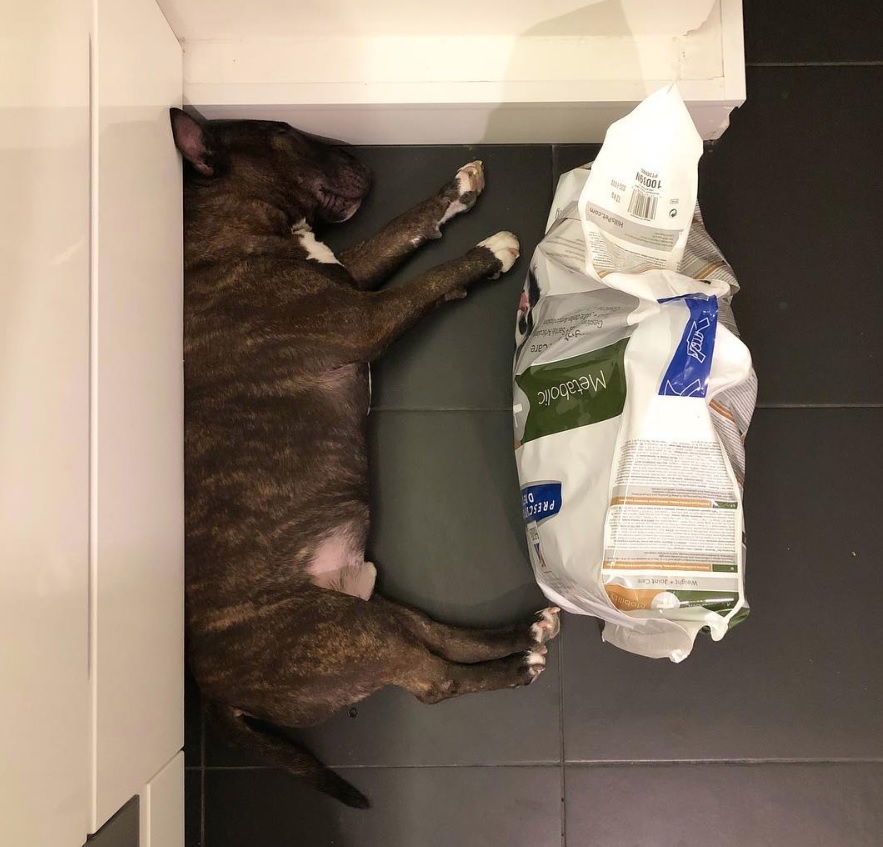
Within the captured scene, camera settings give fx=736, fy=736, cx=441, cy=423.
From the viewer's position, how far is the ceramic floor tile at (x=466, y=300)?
1.70 m

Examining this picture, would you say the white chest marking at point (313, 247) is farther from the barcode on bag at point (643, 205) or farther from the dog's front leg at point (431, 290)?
the barcode on bag at point (643, 205)

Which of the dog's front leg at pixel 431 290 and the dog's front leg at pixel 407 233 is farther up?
the dog's front leg at pixel 407 233

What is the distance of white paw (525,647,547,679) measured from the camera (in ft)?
5.33

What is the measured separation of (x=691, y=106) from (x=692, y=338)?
0.58m

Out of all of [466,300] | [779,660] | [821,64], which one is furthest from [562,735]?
[821,64]

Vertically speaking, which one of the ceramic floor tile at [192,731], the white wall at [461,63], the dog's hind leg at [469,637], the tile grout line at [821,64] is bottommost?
the ceramic floor tile at [192,731]

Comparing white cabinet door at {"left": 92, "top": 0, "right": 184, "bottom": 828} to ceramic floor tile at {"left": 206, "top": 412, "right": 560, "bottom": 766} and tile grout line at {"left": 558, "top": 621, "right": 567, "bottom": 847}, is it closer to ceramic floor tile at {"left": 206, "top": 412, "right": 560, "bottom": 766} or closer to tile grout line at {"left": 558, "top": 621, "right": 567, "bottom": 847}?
ceramic floor tile at {"left": 206, "top": 412, "right": 560, "bottom": 766}

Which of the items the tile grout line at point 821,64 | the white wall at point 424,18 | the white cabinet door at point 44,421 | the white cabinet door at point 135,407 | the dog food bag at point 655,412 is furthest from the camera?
the tile grout line at point 821,64

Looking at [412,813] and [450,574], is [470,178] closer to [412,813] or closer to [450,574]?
[450,574]

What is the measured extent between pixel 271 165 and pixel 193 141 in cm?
17

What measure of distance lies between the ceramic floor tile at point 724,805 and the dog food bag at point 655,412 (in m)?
0.54

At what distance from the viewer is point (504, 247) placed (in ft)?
5.36

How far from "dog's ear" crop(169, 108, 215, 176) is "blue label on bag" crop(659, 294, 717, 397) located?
3.02 ft

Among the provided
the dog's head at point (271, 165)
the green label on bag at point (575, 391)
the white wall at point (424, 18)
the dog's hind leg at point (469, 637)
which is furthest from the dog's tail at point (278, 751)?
the white wall at point (424, 18)
